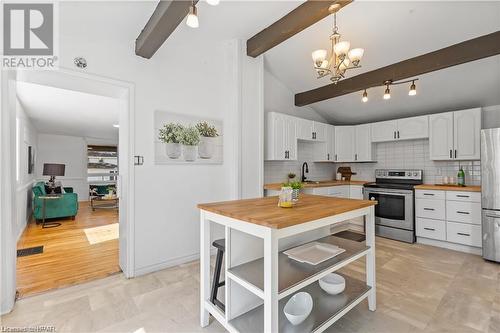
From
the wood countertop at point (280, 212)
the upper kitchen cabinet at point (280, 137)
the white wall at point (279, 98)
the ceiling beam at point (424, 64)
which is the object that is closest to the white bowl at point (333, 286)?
the wood countertop at point (280, 212)

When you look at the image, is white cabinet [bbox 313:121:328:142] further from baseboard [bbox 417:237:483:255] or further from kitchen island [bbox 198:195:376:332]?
kitchen island [bbox 198:195:376:332]

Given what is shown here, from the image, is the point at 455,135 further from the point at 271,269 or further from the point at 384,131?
the point at 271,269

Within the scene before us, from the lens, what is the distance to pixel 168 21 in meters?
2.21

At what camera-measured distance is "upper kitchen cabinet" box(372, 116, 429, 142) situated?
4.16 metres

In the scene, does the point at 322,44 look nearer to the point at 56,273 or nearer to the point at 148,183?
the point at 148,183

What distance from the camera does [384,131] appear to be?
4664 millimetres

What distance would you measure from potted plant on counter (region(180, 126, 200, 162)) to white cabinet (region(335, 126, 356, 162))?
3357mm

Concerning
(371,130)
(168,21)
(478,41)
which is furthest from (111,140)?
(478,41)

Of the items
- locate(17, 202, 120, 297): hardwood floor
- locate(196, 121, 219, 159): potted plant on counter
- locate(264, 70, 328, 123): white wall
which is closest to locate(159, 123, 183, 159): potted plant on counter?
locate(196, 121, 219, 159): potted plant on counter

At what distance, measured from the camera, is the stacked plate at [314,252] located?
1823mm

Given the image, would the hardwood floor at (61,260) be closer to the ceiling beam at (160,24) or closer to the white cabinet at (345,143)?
the ceiling beam at (160,24)

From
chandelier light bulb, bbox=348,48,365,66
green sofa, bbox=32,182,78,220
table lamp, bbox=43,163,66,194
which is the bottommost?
green sofa, bbox=32,182,78,220

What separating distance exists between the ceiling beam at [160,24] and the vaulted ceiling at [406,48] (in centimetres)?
188

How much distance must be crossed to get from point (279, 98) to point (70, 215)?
212 inches
